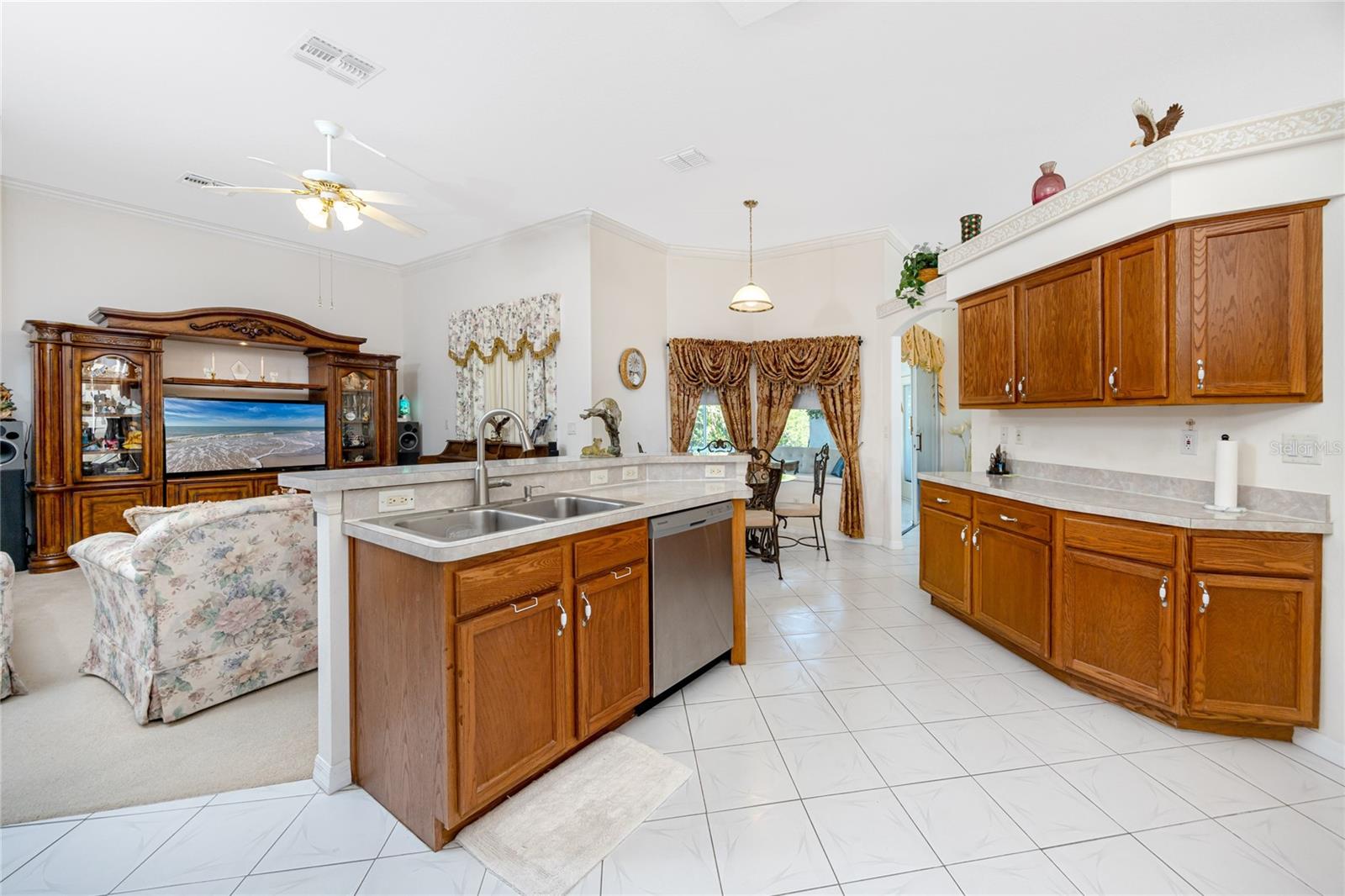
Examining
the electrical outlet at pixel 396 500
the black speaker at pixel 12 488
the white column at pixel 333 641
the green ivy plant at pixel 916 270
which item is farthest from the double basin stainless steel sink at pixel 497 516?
the black speaker at pixel 12 488

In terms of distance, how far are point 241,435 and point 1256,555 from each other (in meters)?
7.33

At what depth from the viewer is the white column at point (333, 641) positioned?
184 centimetres

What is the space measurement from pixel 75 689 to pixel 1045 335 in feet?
17.6

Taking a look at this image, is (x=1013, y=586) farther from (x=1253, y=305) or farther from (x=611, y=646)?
(x=611, y=646)

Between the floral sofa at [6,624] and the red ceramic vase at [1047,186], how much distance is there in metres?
5.46

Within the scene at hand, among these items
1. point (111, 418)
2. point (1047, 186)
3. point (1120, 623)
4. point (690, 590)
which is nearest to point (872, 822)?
point (690, 590)

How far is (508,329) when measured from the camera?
5.47 m

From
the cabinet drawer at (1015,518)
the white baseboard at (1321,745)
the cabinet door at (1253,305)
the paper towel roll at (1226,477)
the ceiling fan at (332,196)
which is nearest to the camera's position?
the white baseboard at (1321,745)

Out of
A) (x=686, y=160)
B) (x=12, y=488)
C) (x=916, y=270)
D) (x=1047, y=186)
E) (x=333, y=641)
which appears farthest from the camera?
(x=916, y=270)

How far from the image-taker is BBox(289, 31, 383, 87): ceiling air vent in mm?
2684

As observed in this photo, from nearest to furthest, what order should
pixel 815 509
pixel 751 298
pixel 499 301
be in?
1. pixel 751 298
2. pixel 815 509
3. pixel 499 301

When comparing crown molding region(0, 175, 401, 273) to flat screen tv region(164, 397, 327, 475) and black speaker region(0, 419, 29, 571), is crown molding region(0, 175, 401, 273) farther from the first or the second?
black speaker region(0, 419, 29, 571)

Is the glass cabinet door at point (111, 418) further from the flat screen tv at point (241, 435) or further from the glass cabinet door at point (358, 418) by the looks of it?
the glass cabinet door at point (358, 418)

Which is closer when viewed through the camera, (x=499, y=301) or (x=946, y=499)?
(x=946, y=499)
